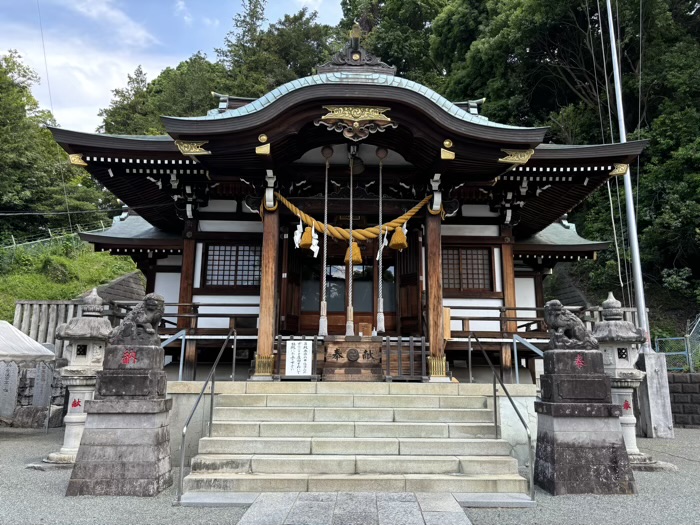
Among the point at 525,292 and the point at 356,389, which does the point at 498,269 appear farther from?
the point at 356,389

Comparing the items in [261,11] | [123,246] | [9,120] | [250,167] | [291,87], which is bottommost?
[123,246]

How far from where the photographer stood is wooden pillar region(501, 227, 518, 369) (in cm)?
895

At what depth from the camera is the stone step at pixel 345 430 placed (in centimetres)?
543

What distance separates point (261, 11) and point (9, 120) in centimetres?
1944

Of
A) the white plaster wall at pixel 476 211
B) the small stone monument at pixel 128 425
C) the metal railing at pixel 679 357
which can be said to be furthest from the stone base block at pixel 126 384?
the metal railing at pixel 679 357

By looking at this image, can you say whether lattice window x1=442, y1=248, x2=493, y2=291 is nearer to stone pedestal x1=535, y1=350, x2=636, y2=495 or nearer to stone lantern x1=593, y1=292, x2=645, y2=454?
stone lantern x1=593, y1=292, x2=645, y2=454

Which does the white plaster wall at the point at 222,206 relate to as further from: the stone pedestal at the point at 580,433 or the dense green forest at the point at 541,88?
the dense green forest at the point at 541,88

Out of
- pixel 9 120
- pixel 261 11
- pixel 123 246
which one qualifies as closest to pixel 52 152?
pixel 9 120

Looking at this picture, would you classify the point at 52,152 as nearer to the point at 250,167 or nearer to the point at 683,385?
the point at 250,167

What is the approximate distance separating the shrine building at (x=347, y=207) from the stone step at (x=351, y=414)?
171cm

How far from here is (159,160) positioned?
27.1 feet

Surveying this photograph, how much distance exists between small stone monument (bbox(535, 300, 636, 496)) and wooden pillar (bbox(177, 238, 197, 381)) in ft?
21.3

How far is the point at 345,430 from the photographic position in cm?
546

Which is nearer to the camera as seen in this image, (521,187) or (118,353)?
(118,353)
